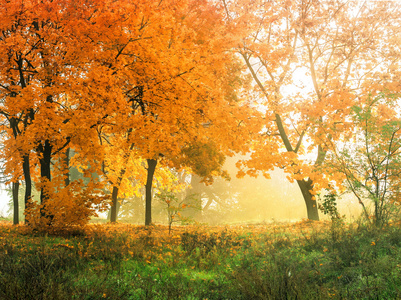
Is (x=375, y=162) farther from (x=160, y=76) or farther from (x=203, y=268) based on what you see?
(x=160, y=76)

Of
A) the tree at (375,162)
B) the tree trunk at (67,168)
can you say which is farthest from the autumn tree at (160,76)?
the tree at (375,162)

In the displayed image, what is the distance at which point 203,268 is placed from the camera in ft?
24.2

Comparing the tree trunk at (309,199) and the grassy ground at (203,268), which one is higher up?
the tree trunk at (309,199)

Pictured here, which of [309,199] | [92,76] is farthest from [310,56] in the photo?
[92,76]

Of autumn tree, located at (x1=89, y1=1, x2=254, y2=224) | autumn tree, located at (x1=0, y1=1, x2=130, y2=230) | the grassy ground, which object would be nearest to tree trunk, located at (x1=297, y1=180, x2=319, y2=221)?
autumn tree, located at (x1=89, y1=1, x2=254, y2=224)

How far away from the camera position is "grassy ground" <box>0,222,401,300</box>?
4785mm

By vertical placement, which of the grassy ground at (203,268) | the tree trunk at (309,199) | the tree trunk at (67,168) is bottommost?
the grassy ground at (203,268)

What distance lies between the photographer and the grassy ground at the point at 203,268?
4.79m

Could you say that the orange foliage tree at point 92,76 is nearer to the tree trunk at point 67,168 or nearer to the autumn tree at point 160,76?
the autumn tree at point 160,76

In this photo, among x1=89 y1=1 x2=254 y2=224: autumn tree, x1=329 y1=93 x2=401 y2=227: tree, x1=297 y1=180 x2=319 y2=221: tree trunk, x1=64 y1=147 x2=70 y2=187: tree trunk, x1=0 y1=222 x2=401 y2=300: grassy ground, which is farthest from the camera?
x1=297 y1=180 x2=319 y2=221: tree trunk

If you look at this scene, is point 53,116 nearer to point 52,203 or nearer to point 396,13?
point 52,203

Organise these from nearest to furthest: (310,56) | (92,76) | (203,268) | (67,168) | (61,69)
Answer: (203,268), (92,76), (61,69), (67,168), (310,56)

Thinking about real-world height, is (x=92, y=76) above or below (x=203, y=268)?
above

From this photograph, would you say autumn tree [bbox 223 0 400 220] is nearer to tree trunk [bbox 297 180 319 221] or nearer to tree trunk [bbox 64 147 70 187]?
tree trunk [bbox 297 180 319 221]
